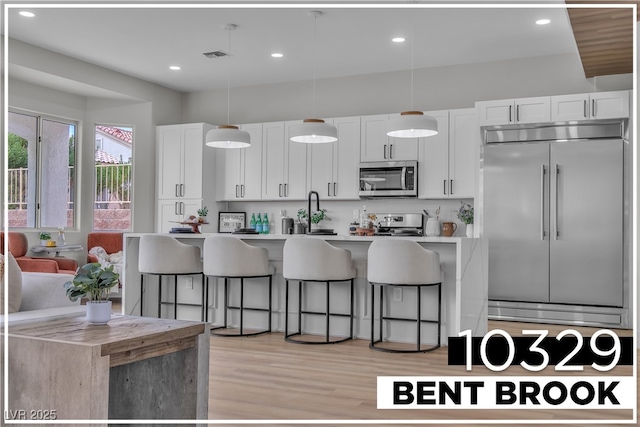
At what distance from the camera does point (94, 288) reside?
2.45m

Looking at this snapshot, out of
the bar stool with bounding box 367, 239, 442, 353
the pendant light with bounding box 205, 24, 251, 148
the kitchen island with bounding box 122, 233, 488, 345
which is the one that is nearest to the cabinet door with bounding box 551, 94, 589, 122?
the kitchen island with bounding box 122, 233, 488, 345

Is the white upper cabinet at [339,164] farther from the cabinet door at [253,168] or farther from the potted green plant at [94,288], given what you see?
the potted green plant at [94,288]

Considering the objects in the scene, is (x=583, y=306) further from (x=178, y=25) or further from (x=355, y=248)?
(x=178, y=25)

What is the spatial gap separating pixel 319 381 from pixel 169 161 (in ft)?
15.7

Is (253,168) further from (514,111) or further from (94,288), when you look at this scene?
(94,288)

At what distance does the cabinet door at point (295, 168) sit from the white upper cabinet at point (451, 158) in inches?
54.1

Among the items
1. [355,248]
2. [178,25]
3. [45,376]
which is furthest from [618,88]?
[45,376]

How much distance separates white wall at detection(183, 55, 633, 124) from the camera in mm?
6441

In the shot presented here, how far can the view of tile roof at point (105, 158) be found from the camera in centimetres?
793

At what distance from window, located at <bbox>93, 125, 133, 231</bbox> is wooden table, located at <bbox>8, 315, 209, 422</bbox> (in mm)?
5637

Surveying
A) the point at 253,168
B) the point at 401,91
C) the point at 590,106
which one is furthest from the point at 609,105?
the point at 253,168

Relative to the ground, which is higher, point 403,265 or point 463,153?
point 463,153

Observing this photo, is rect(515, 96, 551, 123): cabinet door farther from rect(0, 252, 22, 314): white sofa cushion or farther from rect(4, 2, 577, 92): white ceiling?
rect(0, 252, 22, 314): white sofa cushion

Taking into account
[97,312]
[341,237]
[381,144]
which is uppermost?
[381,144]
